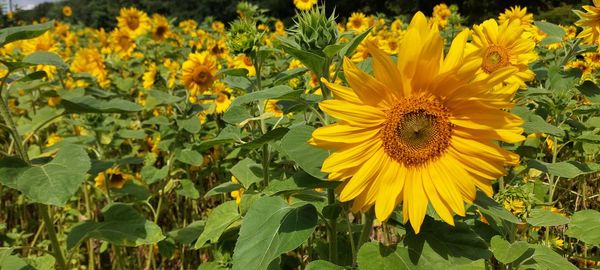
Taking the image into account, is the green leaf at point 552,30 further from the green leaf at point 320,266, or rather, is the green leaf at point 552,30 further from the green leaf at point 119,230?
the green leaf at point 119,230

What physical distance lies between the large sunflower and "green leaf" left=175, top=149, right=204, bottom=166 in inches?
49.5

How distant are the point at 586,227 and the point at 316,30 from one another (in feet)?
2.58

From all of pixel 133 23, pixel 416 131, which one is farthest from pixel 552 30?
pixel 133 23

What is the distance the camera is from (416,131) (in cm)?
102

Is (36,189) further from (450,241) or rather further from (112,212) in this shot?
(450,241)

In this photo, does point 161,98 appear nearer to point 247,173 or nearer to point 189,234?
point 189,234

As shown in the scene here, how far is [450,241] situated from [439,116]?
0.85ft

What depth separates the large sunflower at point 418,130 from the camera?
899 mm

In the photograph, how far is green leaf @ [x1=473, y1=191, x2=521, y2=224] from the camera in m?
0.93

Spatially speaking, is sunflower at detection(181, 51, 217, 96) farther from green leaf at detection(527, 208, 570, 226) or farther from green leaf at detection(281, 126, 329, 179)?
green leaf at detection(527, 208, 570, 226)

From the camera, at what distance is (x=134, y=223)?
158 cm

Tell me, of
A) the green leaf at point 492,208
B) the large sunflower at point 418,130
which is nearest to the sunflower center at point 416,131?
the large sunflower at point 418,130

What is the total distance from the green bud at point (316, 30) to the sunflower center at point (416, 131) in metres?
0.21

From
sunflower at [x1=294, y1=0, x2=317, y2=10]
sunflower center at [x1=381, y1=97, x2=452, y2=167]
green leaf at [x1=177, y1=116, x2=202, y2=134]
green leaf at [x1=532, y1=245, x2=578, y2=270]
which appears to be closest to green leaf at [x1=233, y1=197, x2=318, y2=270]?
sunflower center at [x1=381, y1=97, x2=452, y2=167]
